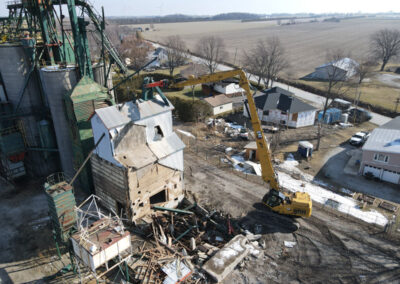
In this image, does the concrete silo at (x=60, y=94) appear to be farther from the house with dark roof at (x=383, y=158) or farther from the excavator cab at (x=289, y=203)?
the house with dark roof at (x=383, y=158)

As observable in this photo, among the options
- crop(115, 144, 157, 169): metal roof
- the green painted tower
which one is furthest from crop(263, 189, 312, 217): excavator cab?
the green painted tower

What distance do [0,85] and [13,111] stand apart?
2528 mm

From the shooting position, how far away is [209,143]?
38.2 meters

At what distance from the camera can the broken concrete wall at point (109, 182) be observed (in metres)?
20.6

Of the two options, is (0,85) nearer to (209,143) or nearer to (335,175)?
(209,143)

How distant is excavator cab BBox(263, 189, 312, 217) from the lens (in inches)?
870

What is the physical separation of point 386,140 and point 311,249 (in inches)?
715

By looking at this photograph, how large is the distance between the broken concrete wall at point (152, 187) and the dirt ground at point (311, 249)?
336 centimetres

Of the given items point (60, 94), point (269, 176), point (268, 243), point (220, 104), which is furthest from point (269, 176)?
point (220, 104)

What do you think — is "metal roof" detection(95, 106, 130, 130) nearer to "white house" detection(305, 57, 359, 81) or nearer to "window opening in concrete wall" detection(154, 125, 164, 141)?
"window opening in concrete wall" detection(154, 125, 164, 141)

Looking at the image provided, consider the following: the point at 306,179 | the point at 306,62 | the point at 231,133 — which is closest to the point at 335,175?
the point at 306,179

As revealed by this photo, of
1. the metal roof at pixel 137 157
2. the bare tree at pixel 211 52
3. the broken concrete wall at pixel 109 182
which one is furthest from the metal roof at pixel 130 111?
the bare tree at pixel 211 52

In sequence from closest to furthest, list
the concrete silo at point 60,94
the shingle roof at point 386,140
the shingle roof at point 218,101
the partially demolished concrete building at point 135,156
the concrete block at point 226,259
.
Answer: the concrete block at point 226,259 < the partially demolished concrete building at point 135,156 < the concrete silo at point 60,94 < the shingle roof at point 386,140 < the shingle roof at point 218,101

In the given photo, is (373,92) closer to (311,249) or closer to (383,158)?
(383,158)
